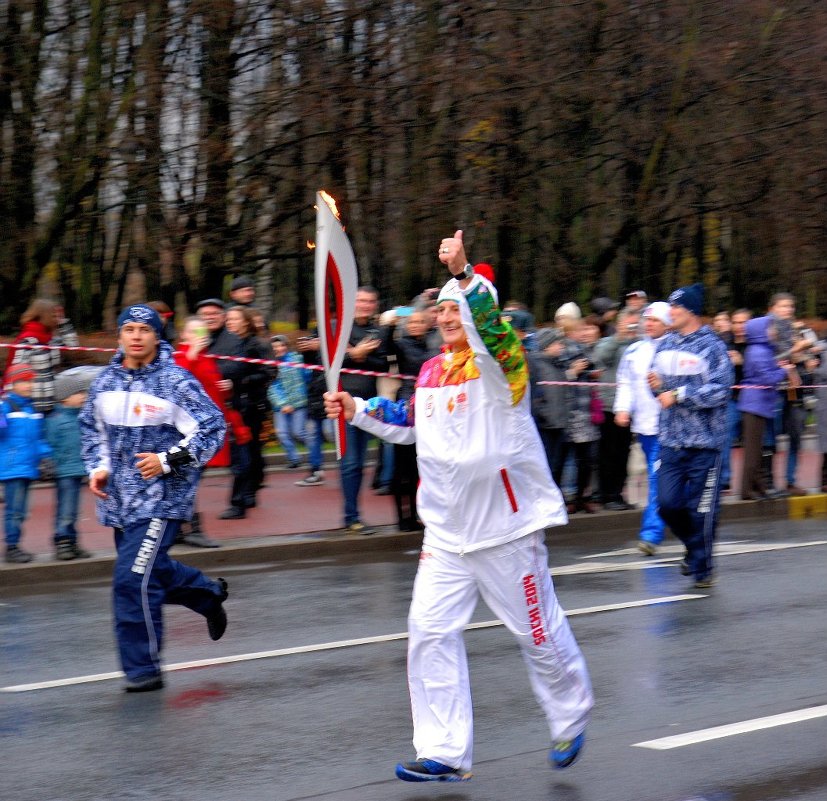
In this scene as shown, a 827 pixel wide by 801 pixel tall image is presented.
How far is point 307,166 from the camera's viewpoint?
1917cm

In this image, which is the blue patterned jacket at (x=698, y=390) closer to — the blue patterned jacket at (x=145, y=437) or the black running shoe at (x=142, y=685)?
the blue patterned jacket at (x=145, y=437)

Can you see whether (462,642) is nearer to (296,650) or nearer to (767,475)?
(296,650)

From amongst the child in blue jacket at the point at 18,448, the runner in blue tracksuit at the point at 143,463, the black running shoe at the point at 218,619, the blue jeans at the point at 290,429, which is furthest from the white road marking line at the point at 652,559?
the blue jeans at the point at 290,429

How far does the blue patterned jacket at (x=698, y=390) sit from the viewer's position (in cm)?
952

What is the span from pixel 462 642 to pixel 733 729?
1345mm

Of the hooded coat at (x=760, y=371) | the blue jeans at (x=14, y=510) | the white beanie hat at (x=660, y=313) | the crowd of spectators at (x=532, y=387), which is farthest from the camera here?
the hooded coat at (x=760, y=371)

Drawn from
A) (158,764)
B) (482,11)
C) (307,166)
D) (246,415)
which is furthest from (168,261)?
(158,764)

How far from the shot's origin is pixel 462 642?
5.32 meters

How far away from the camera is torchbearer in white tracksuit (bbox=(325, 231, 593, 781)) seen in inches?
207

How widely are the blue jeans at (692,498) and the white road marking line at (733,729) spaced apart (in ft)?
10.7

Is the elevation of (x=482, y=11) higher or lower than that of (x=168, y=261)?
higher

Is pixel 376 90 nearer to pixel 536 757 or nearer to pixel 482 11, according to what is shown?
pixel 482 11

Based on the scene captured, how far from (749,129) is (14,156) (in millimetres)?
11486

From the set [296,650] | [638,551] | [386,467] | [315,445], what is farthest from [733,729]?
[315,445]
